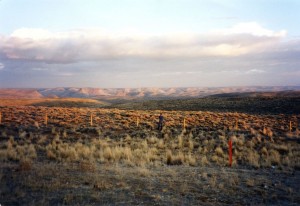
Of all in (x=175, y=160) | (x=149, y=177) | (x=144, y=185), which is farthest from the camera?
(x=175, y=160)

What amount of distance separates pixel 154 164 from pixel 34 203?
661cm

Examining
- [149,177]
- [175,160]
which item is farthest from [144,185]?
[175,160]

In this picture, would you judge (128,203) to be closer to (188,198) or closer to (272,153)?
(188,198)

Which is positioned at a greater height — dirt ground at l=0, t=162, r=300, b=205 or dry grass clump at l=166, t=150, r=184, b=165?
dirt ground at l=0, t=162, r=300, b=205

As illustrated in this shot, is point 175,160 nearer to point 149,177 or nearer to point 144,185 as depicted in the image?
point 149,177

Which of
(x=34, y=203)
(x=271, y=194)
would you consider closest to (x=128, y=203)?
(x=34, y=203)

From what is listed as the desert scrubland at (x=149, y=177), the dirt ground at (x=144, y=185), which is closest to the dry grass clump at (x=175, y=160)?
the desert scrubland at (x=149, y=177)

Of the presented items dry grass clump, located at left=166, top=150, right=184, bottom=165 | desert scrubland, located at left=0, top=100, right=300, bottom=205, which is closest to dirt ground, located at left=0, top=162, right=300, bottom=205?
desert scrubland, located at left=0, top=100, right=300, bottom=205

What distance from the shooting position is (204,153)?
1678 cm

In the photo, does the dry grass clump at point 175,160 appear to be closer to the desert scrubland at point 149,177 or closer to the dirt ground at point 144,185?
the desert scrubland at point 149,177

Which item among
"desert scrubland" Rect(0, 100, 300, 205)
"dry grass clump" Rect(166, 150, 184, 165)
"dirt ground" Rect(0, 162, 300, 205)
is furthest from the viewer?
"dry grass clump" Rect(166, 150, 184, 165)

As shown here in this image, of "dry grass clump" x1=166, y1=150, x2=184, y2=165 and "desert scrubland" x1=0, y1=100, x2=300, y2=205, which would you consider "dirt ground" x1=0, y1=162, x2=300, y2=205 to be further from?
"dry grass clump" x1=166, y1=150, x2=184, y2=165

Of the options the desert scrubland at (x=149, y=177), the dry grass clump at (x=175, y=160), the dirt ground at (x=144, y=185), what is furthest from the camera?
the dry grass clump at (x=175, y=160)

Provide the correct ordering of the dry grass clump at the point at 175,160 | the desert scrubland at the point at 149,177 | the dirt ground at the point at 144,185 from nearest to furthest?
the dirt ground at the point at 144,185 → the desert scrubland at the point at 149,177 → the dry grass clump at the point at 175,160
